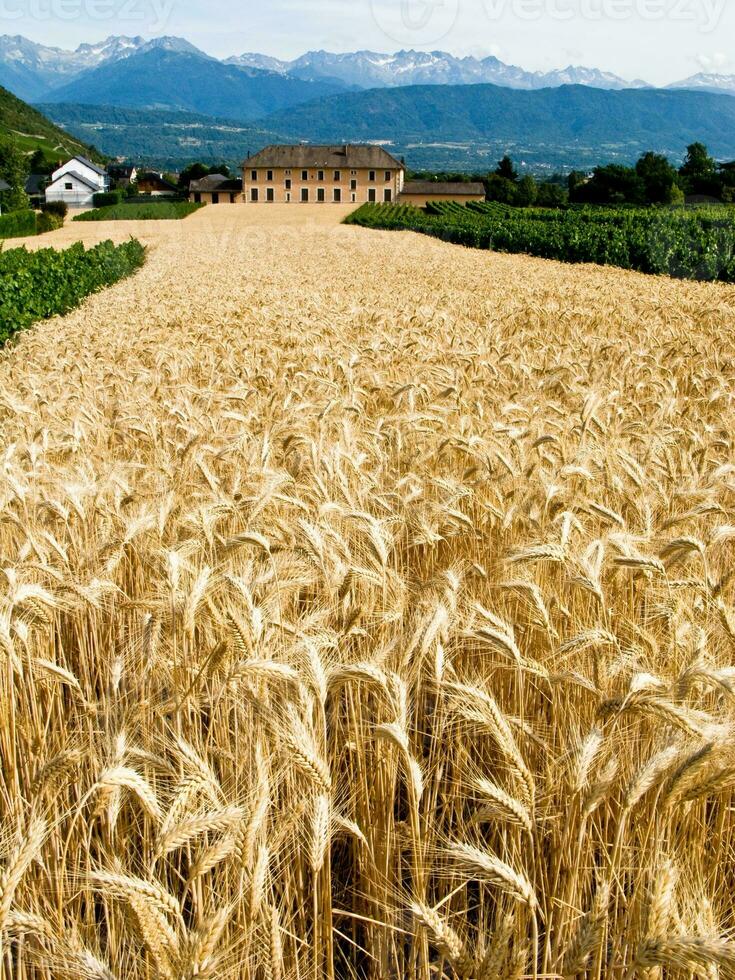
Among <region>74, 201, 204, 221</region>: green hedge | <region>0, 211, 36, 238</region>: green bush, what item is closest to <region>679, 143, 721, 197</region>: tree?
<region>74, 201, 204, 221</region>: green hedge

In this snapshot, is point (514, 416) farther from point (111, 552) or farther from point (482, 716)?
point (482, 716)

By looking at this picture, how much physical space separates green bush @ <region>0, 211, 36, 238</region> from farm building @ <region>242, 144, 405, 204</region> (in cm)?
6733

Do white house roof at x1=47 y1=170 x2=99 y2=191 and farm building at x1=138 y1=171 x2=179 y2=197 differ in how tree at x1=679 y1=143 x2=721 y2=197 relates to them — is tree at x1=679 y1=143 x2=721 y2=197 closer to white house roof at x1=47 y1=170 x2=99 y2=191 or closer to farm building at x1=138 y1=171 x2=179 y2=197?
white house roof at x1=47 y1=170 x2=99 y2=191

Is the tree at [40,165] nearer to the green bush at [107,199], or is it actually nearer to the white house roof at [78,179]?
the white house roof at [78,179]

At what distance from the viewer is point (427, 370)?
7.35 metres

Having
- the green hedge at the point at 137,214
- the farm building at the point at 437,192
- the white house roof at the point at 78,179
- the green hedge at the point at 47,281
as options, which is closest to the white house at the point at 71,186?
the white house roof at the point at 78,179

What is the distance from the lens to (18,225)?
195 ft

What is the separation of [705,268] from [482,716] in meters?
28.2

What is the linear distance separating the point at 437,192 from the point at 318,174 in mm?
18789

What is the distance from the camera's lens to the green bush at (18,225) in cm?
5697

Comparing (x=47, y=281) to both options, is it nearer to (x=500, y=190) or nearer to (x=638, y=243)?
(x=638, y=243)

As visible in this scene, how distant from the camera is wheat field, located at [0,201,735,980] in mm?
1688

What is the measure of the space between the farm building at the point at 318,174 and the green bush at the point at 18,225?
221 ft

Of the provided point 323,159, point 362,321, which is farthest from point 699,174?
point 362,321
